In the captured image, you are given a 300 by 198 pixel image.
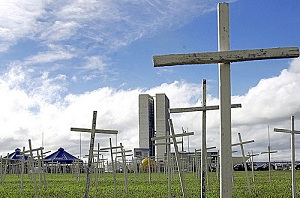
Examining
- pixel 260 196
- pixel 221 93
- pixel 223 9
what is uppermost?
pixel 223 9

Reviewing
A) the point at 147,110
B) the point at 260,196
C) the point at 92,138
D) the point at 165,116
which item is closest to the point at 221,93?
the point at 92,138

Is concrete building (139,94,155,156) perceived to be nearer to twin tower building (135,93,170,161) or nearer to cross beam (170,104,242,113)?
twin tower building (135,93,170,161)

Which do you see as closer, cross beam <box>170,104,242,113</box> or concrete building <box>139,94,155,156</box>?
cross beam <box>170,104,242,113</box>

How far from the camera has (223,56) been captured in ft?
17.9

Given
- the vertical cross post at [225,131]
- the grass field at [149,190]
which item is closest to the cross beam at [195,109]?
the vertical cross post at [225,131]

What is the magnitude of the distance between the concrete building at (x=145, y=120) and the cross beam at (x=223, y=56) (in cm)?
6827

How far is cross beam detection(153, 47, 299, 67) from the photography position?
213 inches

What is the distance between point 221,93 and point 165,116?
6345 centimetres

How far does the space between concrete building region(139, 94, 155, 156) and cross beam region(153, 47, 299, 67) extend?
2688 inches

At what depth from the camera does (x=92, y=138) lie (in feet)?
36.4

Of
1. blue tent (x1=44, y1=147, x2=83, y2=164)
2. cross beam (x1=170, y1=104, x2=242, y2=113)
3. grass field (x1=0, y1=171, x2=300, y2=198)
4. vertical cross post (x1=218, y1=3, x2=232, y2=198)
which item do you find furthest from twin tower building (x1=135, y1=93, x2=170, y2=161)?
vertical cross post (x1=218, y1=3, x2=232, y2=198)

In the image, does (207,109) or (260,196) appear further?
(260,196)

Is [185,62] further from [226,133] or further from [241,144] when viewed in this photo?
[241,144]

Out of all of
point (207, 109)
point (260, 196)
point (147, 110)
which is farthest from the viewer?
point (147, 110)
